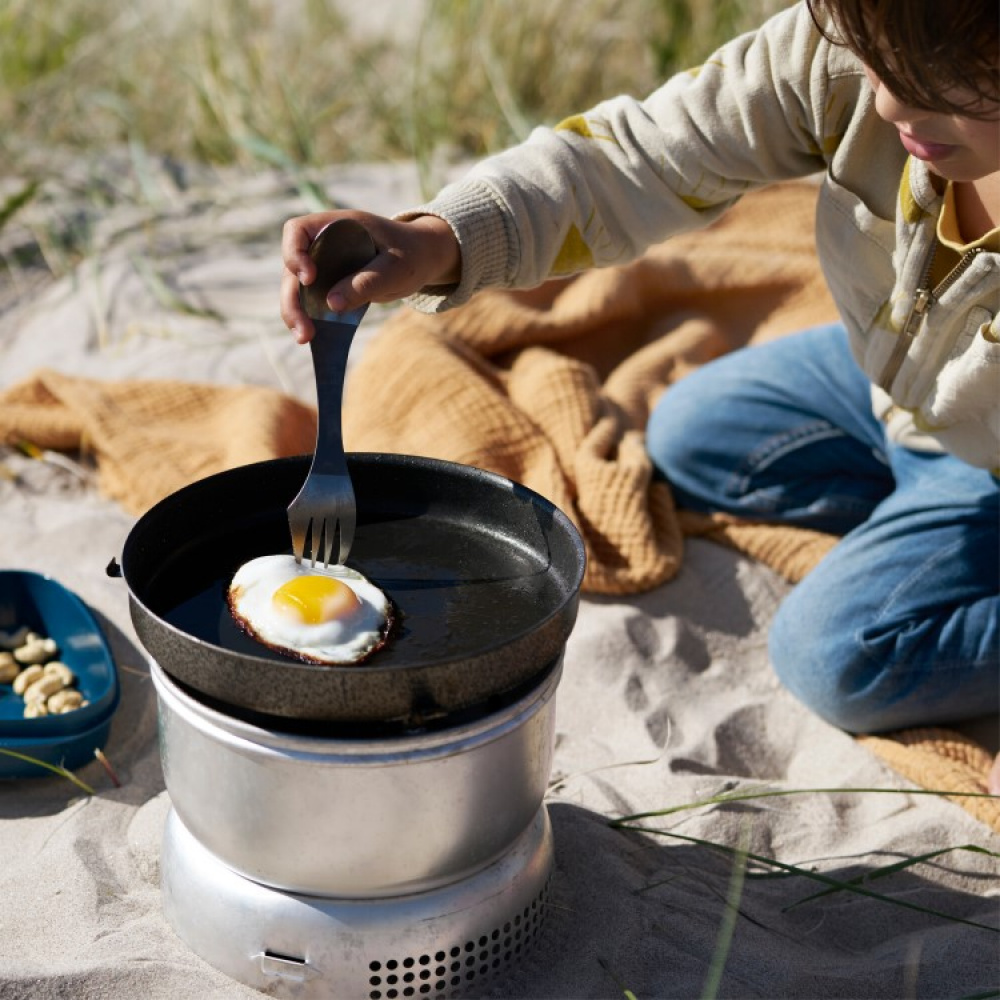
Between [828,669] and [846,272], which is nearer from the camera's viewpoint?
[846,272]

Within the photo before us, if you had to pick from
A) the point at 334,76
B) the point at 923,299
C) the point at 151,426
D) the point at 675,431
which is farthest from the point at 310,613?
the point at 334,76

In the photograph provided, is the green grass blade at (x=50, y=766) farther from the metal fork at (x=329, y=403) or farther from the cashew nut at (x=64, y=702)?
the metal fork at (x=329, y=403)

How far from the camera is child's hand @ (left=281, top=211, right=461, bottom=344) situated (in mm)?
1443

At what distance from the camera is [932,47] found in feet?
4.03

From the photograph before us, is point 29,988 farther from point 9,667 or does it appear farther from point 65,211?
point 65,211

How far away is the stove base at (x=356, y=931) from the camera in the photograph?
137 centimetres

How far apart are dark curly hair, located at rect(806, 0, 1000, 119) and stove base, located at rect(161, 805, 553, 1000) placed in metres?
0.91

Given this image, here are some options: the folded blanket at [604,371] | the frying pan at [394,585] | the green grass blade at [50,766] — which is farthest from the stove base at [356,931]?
the folded blanket at [604,371]

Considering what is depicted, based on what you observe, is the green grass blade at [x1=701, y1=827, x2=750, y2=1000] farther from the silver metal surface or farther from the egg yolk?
the egg yolk

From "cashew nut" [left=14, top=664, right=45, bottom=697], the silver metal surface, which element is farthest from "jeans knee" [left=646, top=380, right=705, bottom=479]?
"cashew nut" [left=14, top=664, right=45, bottom=697]

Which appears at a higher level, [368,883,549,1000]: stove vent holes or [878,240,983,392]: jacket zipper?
[878,240,983,392]: jacket zipper

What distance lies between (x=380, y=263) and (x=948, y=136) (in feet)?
2.10

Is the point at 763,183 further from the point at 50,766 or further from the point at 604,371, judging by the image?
the point at 50,766

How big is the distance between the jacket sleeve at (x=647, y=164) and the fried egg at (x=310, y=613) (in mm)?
442
